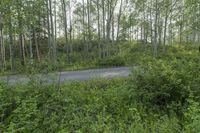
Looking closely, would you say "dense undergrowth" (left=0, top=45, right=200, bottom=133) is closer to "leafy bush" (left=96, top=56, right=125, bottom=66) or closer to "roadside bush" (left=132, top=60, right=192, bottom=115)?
"roadside bush" (left=132, top=60, right=192, bottom=115)

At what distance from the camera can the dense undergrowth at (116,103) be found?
588cm

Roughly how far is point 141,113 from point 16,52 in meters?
31.5

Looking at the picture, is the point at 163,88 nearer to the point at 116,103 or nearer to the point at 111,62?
the point at 116,103

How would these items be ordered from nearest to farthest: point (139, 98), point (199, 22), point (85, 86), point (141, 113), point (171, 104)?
1. point (141, 113)
2. point (171, 104)
3. point (139, 98)
4. point (85, 86)
5. point (199, 22)

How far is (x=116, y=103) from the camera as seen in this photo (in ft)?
24.9

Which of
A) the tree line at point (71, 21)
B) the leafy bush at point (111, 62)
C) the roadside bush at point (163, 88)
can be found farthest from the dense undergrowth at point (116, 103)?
the leafy bush at point (111, 62)

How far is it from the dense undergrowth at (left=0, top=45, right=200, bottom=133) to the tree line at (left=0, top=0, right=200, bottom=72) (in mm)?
6292

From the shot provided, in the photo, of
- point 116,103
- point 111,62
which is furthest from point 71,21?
point 116,103

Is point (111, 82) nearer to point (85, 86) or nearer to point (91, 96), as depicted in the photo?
point (85, 86)

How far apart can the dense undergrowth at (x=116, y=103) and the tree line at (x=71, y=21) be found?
629 centimetres

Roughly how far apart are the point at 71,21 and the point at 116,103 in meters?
28.4

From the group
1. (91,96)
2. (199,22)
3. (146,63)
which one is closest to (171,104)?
(146,63)

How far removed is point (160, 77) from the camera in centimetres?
783

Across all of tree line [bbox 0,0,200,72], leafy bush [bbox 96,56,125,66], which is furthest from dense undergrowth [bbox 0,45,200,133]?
leafy bush [bbox 96,56,125,66]
